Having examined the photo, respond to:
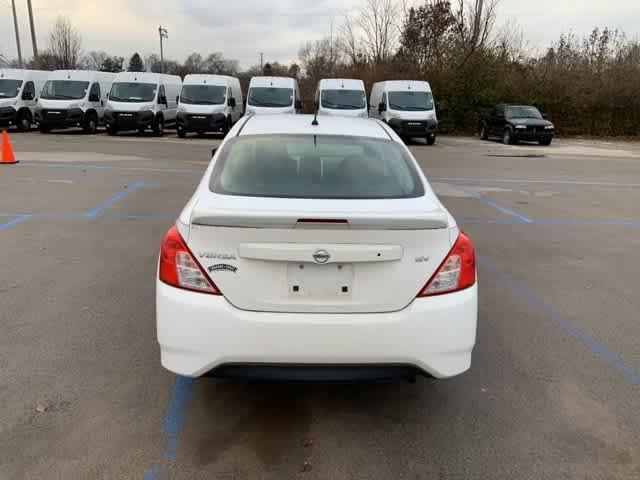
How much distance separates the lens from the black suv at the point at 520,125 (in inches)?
960

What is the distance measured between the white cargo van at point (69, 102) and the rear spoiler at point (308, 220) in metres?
23.4

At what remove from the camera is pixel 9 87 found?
24.1 m

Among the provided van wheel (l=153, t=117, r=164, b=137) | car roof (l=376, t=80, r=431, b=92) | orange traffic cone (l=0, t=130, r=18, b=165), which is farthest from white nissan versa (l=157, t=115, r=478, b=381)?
van wheel (l=153, t=117, r=164, b=137)

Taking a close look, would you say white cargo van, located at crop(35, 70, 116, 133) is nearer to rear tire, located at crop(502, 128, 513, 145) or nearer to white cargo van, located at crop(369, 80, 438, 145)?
white cargo van, located at crop(369, 80, 438, 145)

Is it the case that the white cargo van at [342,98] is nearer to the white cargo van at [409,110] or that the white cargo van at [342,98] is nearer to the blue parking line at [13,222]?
the white cargo van at [409,110]

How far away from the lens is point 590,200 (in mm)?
11242

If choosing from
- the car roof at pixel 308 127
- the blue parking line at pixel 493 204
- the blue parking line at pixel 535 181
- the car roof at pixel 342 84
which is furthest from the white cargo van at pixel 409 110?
the car roof at pixel 308 127

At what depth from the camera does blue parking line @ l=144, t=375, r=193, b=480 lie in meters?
2.74

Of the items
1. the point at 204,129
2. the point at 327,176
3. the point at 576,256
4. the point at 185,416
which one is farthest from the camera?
the point at 204,129

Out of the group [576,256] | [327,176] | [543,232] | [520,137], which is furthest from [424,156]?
[327,176]

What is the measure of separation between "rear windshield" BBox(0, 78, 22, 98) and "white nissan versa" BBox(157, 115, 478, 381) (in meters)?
25.2

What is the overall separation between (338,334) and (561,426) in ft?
4.94

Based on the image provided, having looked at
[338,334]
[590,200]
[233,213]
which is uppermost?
[233,213]

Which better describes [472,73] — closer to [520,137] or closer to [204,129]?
[520,137]
